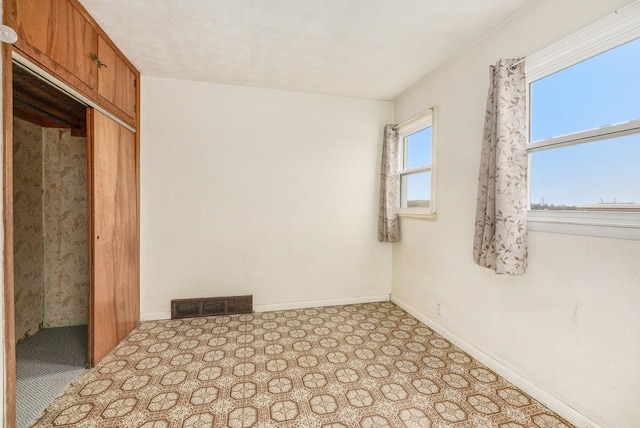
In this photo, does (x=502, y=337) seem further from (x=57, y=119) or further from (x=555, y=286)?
(x=57, y=119)

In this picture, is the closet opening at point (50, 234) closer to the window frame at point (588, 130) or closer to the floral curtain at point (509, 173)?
the floral curtain at point (509, 173)

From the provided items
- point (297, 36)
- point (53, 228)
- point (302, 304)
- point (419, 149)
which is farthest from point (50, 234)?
point (419, 149)

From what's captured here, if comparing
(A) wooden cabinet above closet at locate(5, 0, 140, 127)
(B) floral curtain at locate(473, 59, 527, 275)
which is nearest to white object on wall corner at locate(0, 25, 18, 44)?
(A) wooden cabinet above closet at locate(5, 0, 140, 127)

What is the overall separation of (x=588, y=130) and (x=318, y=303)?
2780 mm

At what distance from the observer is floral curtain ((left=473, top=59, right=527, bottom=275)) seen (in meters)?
1.70

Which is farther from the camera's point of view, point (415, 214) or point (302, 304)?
point (302, 304)

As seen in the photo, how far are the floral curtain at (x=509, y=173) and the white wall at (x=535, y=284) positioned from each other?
0.15m

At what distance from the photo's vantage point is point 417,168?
300 cm

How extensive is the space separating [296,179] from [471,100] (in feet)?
6.14

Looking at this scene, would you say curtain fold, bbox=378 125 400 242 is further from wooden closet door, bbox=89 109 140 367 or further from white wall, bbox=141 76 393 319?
wooden closet door, bbox=89 109 140 367

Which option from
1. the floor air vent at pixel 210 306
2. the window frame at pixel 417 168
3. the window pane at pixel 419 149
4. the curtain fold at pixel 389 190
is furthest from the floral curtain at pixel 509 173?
the floor air vent at pixel 210 306

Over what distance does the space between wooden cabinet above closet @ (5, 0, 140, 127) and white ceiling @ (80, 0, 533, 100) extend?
0.10 m

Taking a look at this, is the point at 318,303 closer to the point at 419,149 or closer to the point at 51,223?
the point at 419,149

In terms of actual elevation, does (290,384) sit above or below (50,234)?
below
